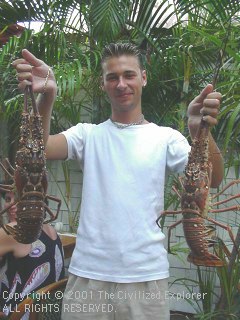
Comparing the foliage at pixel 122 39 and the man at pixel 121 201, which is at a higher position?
the foliage at pixel 122 39

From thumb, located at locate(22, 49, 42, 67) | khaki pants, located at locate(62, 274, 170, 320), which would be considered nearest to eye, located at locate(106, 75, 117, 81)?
thumb, located at locate(22, 49, 42, 67)

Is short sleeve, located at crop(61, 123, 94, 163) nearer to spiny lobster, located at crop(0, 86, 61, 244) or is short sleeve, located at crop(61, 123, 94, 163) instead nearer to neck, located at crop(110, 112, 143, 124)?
neck, located at crop(110, 112, 143, 124)

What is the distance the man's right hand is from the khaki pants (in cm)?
99

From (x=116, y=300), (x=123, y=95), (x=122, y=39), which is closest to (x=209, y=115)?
(x=123, y=95)

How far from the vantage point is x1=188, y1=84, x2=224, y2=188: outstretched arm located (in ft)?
6.81

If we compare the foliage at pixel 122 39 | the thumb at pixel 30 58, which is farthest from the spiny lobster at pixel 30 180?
the foliage at pixel 122 39

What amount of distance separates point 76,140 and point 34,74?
467mm

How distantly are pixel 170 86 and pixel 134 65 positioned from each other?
184 cm

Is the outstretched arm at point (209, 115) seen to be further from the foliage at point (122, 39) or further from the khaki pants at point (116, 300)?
the foliage at point (122, 39)

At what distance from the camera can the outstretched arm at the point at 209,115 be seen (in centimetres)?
207

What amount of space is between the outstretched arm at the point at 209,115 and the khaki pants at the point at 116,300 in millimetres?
649

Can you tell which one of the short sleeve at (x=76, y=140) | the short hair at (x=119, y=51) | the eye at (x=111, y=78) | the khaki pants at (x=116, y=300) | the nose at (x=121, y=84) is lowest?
the khaki pants at (x=116, y=300)

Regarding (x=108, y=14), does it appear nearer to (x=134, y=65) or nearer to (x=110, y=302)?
(x=134, y=65)

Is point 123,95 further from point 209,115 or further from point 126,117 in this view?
point 209,115
